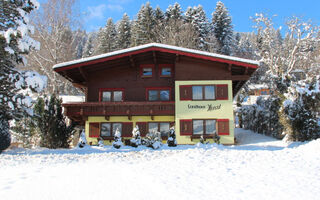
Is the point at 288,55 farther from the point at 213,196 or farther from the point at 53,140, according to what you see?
the point at 213,196

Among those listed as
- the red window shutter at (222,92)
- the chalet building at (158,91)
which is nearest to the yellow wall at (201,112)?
the chalet building at (158,91)

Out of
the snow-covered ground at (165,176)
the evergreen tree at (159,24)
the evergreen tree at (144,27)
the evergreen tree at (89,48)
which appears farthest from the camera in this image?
the evergreen tree at (89,48)

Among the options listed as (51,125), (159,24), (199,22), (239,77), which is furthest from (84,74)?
(199,22)

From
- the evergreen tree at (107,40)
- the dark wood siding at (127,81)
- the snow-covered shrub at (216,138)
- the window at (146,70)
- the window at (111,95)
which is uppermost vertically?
the evergreen tree at (107,40)

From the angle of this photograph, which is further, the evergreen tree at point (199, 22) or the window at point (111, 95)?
the evergreen tree at point (199, 22)

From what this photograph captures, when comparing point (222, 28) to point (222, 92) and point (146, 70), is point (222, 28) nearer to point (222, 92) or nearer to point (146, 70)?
point (146, 70)

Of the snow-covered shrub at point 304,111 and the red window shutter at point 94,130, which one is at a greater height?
the snow-covered shrub at point 304,111

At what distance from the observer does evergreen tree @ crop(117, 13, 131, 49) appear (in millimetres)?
50594

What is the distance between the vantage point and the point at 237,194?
689 cm

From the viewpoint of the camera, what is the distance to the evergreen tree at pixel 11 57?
1311 cm

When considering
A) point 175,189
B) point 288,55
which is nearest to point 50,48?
point 175,189

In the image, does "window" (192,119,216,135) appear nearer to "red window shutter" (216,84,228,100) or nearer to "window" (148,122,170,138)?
"red window shutter" (216,84,228,100)

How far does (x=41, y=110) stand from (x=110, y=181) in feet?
42.2

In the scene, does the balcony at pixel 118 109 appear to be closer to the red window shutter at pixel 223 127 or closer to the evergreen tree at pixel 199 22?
the red window shutter at pixel 223 127
